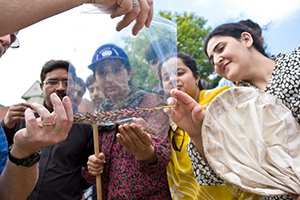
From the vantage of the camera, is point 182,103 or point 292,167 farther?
point 182,103

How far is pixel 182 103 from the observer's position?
1.28 m

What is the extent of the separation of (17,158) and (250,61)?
1635 millimetres

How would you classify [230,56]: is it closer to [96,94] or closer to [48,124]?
[96,94]

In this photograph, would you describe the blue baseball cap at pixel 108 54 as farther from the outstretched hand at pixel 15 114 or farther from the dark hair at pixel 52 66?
the dark hair at pixel 52 66

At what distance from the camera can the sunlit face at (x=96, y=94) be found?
1.15 metres

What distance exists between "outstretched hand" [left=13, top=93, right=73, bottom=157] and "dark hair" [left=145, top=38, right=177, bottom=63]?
0.49 meters

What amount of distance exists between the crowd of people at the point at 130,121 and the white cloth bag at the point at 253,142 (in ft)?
0.29

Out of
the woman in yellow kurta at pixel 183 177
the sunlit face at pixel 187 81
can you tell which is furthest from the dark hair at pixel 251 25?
the woman in yellow kurta at pixel 183 177

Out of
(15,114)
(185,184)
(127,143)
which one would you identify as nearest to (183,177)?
(185,184)

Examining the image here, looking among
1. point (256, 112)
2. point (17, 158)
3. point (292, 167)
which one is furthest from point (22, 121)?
point (292, 167)

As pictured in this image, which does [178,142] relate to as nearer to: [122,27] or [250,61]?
[250,61]

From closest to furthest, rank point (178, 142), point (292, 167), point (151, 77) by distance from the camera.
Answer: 1. point (292, 167)
2. point (151, 77)
3. point (178, 142)

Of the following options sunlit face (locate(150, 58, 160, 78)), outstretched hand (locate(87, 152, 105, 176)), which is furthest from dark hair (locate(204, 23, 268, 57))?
outstretched hand (locate(87, 152, 105, 176))

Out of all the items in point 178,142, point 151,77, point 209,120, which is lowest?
point 178,142
